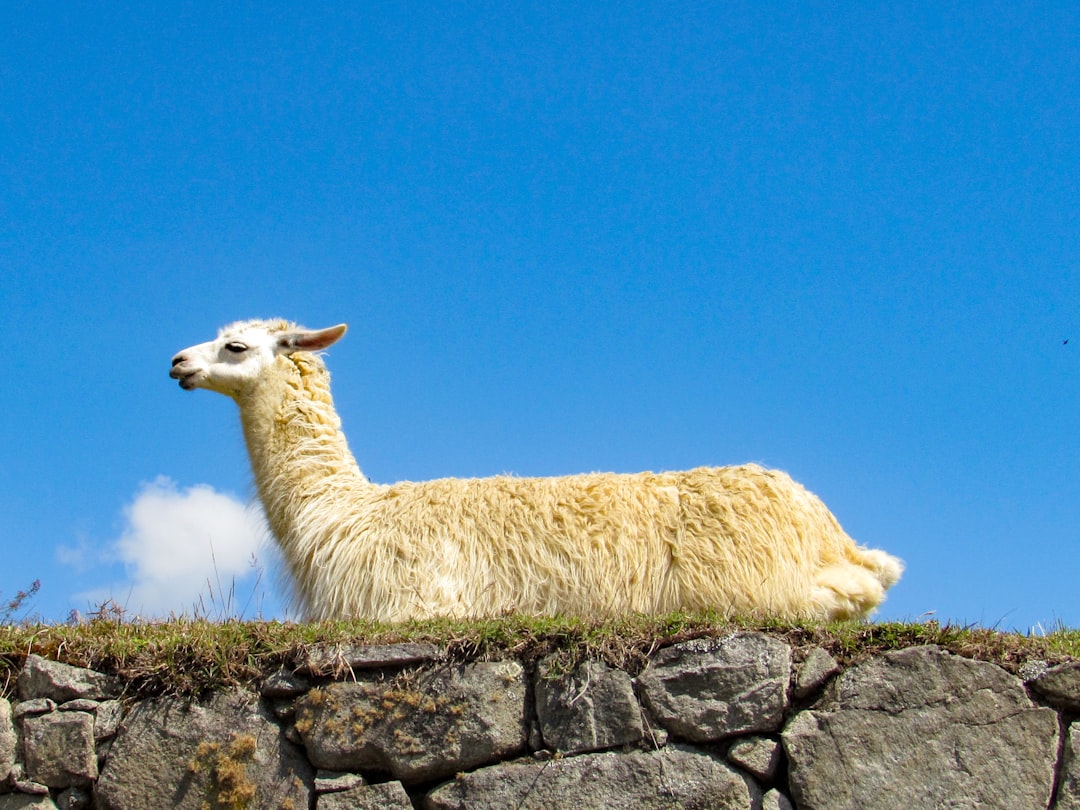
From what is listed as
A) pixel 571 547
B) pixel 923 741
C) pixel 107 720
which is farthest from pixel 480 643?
pixel 923 741

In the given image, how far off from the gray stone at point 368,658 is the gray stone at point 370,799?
1.92ft

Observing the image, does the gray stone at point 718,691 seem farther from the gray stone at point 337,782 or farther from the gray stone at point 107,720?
the gray stone at point 107,720

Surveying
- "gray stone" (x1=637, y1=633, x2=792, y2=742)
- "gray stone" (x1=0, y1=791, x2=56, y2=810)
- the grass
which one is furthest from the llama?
"gray stone" (x1=0, y1=791, x2=56, y2=810)

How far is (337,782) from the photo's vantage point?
211 inches

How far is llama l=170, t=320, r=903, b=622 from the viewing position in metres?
6.77

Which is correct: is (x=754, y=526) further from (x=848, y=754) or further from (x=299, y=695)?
(x=299, y=695)

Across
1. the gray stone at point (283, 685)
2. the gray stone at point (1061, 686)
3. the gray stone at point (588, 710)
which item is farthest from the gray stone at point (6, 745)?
the gray stone at point (1061, 686)

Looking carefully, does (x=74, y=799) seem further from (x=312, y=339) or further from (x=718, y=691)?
(x=312, y=339)

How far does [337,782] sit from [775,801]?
7.23ft

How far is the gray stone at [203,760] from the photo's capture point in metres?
5.36

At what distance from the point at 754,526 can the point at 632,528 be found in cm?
80

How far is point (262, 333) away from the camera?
8391 millimetres

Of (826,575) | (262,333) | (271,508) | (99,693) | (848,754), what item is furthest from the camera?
(262,333)

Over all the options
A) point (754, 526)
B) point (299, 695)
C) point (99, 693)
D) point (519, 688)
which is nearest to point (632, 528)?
point (754, 526)
